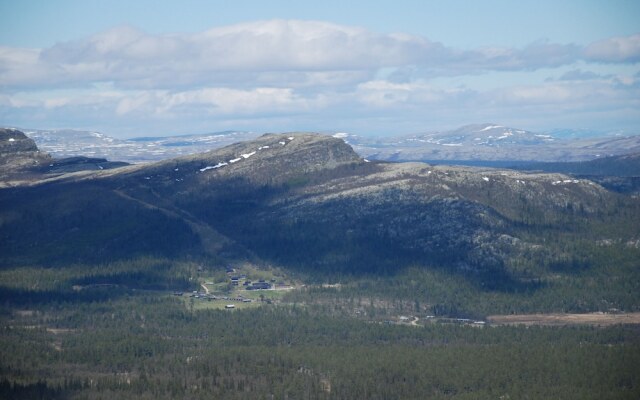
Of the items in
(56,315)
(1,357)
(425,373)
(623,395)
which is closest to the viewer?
(623,395)

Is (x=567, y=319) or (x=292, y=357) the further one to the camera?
(x=567, y=319)

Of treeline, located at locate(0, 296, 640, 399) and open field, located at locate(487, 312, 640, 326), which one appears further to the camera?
open field, located at locate(487, 312, 640, 326)

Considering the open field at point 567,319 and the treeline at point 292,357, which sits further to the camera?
the open field at point 567,319

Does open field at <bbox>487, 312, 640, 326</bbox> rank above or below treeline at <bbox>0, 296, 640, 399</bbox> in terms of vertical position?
below

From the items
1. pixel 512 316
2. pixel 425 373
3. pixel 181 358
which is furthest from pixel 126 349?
pixel 512 316

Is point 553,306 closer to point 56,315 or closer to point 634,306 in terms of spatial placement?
point 634,306

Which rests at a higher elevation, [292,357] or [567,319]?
[292,357]

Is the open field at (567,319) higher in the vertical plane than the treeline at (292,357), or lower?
lower

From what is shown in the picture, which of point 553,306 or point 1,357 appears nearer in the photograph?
point 1,357
